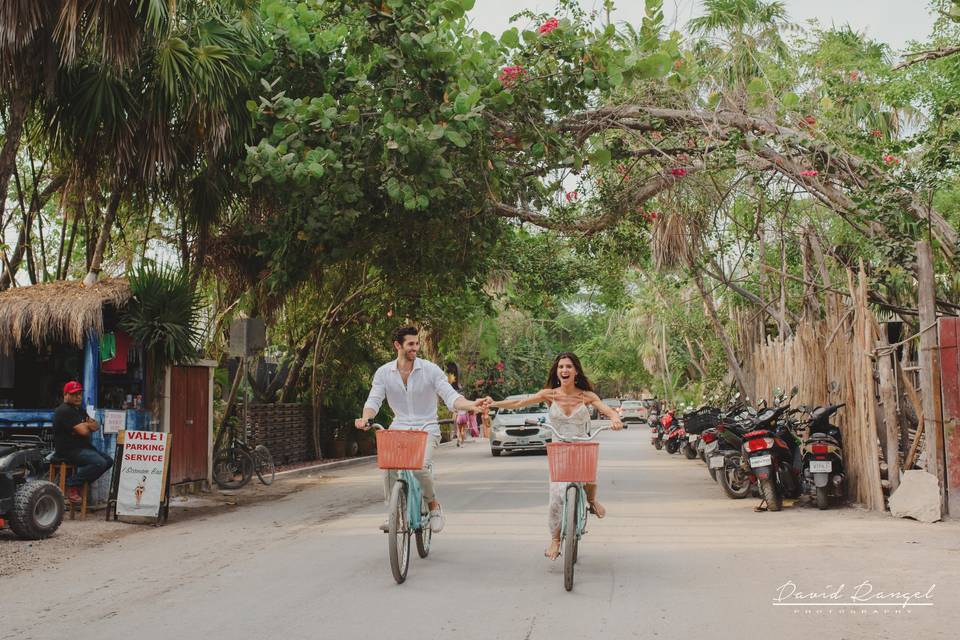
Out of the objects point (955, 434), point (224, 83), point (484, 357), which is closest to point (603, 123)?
point (224, 83)

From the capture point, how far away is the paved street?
234 inches

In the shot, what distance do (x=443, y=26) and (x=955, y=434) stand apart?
7499mm

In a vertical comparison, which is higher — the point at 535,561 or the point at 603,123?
the point at 603,123

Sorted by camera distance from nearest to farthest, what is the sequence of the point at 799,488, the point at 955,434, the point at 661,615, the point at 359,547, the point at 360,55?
the point at 661,615
the point at 359,547
the point at 955,434
the point at 360,55
the point at 799,488

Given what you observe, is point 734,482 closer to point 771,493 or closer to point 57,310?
point 771,493

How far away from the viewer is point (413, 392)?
8.17 meters

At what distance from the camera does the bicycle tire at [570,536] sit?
692cm

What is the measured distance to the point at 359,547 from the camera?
936 cm

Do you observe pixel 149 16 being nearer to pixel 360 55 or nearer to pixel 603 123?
pixel 360 55

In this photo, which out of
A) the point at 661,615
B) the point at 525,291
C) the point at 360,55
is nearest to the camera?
the point at 661,615

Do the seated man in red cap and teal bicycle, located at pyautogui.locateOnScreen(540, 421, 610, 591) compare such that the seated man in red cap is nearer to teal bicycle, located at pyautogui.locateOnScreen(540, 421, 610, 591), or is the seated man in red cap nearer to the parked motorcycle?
teal bicycle, located at pyautogui.locateOnScreen(540, 421, 610, 591)

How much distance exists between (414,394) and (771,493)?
6268mm

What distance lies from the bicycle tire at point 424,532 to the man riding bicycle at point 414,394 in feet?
0.17

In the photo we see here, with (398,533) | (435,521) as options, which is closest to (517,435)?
(435,521)
